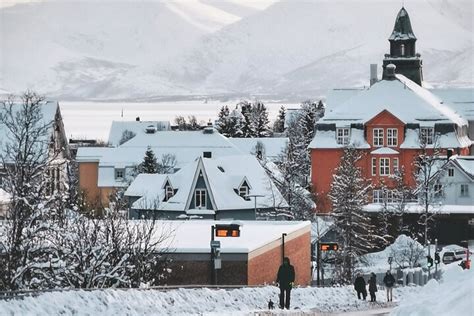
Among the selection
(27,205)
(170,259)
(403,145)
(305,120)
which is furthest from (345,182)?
(305,120)

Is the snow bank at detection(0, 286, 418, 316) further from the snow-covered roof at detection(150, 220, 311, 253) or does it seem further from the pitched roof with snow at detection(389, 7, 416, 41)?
the pitched roof with snow at detection(389, 7, 416, 41)

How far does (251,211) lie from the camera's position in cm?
8075

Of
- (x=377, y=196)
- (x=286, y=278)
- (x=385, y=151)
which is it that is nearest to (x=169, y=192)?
(x=377, y=196)

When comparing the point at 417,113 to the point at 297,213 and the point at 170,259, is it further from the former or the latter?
the point at 170,259

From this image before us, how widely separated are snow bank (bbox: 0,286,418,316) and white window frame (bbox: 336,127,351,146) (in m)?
67.4

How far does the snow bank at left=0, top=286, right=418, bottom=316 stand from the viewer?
24.0 metres

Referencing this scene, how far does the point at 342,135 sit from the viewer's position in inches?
4126

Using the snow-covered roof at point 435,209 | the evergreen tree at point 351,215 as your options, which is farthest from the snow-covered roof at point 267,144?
the evergreen tree at point 351,215

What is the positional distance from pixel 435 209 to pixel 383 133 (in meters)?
21.7

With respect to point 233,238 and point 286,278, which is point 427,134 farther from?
point 286,278

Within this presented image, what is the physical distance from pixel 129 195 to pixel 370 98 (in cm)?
2836

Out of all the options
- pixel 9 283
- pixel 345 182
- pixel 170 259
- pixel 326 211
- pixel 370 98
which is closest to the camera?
pixel 9 283

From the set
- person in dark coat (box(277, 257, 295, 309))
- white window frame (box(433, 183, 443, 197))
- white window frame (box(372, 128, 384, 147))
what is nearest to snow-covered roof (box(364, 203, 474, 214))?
white window frame (box(433, 183, 443, 197))

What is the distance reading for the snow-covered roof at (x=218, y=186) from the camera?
79062 millimetres
